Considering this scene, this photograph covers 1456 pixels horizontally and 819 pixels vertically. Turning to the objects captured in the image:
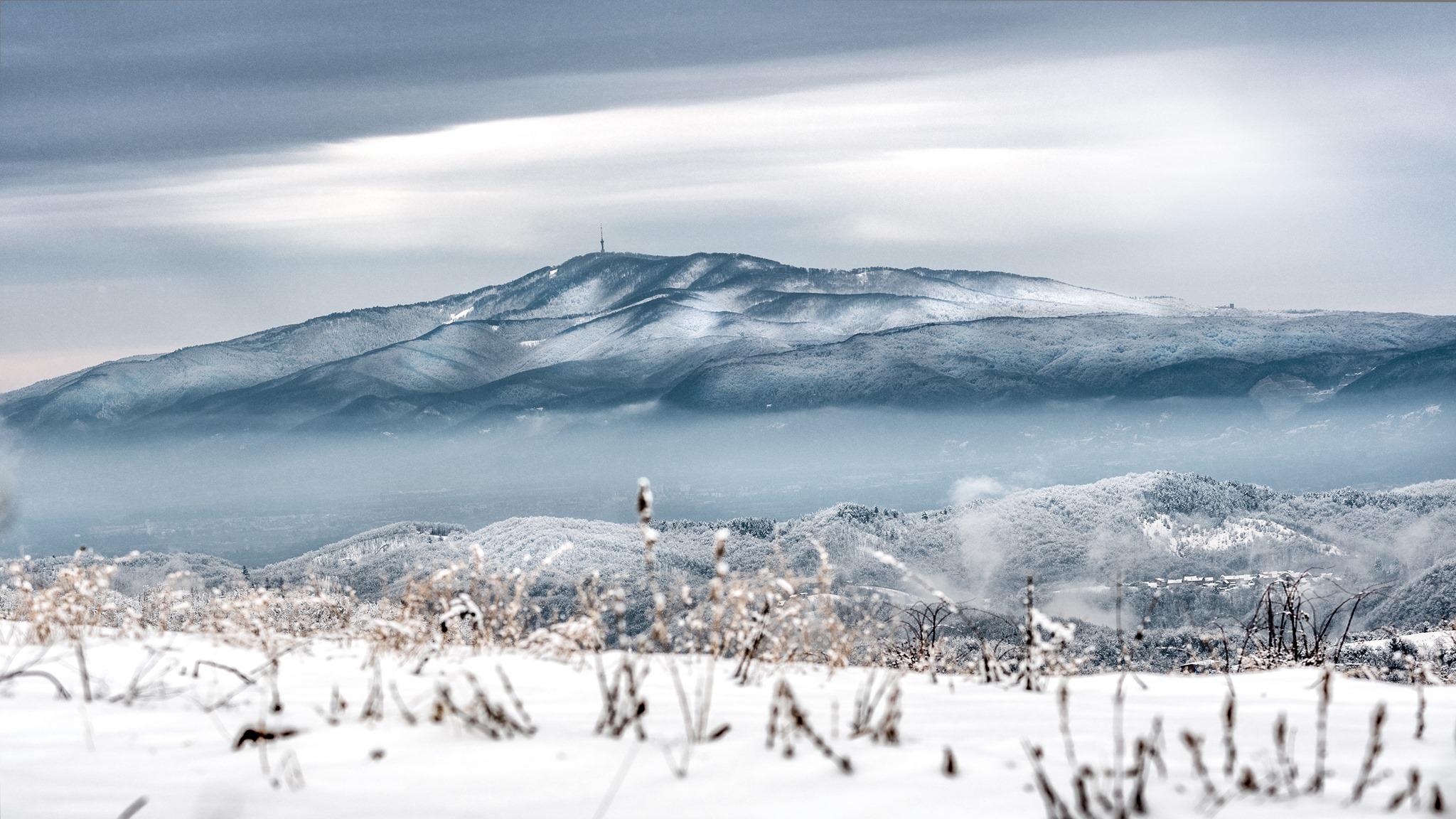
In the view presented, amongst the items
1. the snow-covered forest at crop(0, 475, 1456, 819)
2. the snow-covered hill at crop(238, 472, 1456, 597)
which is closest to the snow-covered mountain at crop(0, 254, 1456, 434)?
the snow-covered hill at crop(238, 472, 1456, 597)

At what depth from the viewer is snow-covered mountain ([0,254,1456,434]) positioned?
142ft

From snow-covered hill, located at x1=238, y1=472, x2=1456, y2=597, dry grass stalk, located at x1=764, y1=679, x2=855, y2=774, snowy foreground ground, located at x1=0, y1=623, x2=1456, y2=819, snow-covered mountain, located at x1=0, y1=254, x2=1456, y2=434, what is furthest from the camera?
snow-covered mountain, located at x1=0, y1=254, x2=1456, y2=434

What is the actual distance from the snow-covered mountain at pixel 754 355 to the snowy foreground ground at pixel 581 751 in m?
39.0

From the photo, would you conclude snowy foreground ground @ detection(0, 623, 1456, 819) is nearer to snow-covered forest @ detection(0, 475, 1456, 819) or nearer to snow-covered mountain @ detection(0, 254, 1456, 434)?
snow-covered forest @ detection(0, 475, 1456, 819)

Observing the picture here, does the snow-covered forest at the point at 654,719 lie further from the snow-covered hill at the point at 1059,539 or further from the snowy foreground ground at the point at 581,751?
the snow-covered hill at the point at 1059,539

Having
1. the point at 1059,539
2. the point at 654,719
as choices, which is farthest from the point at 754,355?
the point at 654,719

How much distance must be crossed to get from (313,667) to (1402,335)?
152 ft

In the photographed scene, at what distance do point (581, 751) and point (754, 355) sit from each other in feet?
156

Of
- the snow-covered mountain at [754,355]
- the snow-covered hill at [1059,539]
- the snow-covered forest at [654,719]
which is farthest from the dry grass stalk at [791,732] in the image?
the snow-covered mountain at [754,355]

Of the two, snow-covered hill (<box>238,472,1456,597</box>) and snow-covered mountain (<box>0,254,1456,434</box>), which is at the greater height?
snow-covered mountain (<box>0,254,1456,434</box>)

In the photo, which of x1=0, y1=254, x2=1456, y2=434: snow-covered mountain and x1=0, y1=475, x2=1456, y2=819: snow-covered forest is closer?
x1=0, y1=475, x2=1456, y2=819: snow-covered forest

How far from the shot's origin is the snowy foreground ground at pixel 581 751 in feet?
8.59

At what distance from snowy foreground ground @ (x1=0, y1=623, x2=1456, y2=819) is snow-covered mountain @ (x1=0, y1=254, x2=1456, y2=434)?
1534 inches

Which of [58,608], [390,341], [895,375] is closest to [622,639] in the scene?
[58,608]
